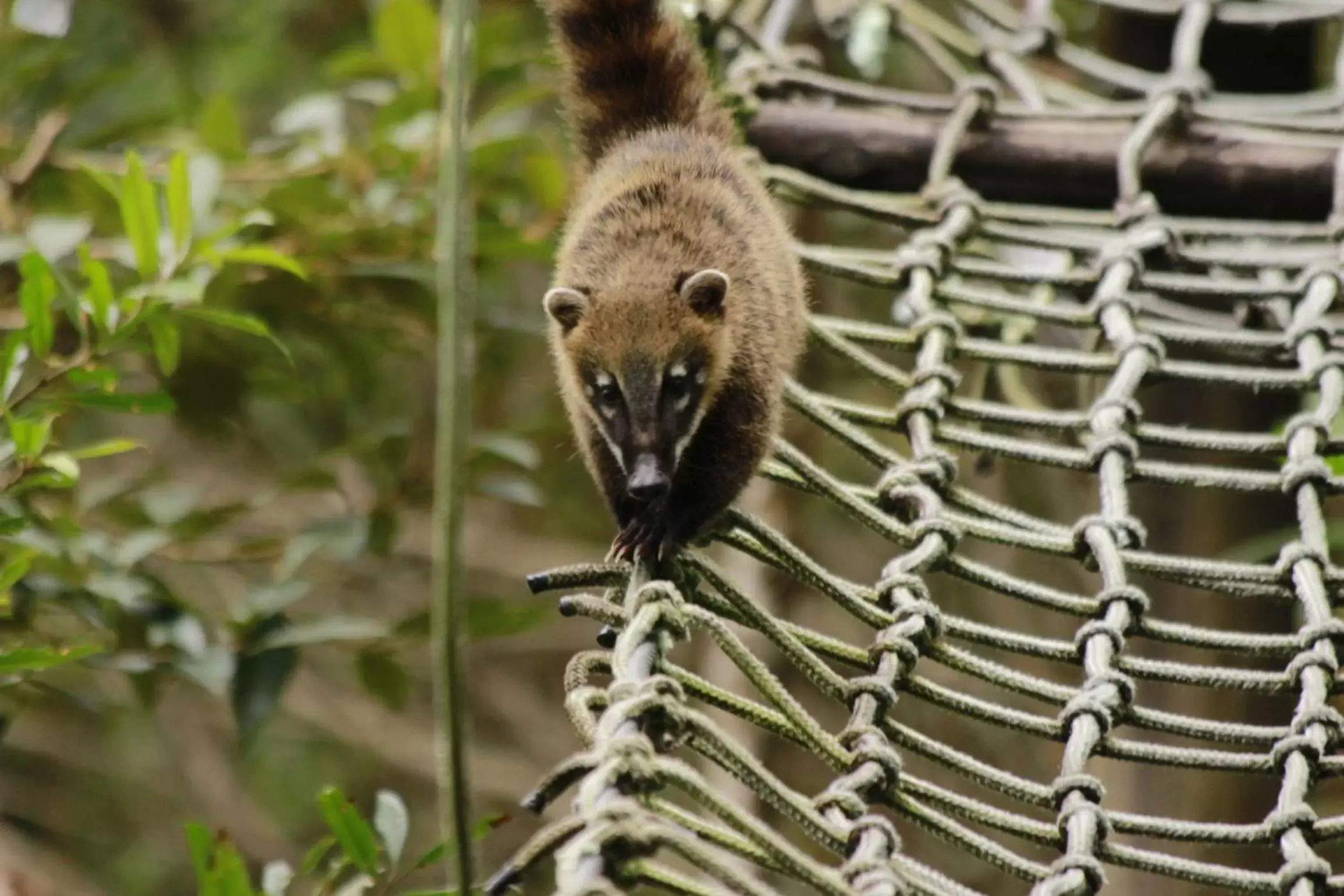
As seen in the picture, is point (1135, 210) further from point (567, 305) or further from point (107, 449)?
point (107, 449)

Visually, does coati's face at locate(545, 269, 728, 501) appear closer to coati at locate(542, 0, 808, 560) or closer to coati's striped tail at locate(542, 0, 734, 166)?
coati at locate(542, 0, 808, 560)

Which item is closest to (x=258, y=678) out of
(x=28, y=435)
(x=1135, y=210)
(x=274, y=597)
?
(x=274, y=597)

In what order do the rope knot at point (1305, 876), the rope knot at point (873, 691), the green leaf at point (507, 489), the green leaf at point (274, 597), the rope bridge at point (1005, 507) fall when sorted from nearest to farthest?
the rope bridge at point (1005, 507)
the rope knot at point (1305, 876)
the rope knot at point (873, 691)
the green leaf at point (274, 597)
the green leaf at point (507, 489)

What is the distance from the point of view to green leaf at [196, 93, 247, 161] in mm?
2336

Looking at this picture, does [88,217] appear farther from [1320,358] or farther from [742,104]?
[1320,358]

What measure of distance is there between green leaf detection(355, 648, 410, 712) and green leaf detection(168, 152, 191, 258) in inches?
26.3

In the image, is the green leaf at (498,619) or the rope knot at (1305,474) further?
the green leaf at (498,619)

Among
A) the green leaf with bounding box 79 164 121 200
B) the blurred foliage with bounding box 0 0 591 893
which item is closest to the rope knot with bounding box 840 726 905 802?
the blurred foliage with bounding box 0 0 591 893

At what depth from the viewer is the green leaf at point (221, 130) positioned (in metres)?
2.34

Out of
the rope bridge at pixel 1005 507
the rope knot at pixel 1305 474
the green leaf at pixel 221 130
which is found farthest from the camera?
the green leaf at pixel 221 130

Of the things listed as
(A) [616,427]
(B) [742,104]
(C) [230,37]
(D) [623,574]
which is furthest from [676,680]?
(C) [230,37]

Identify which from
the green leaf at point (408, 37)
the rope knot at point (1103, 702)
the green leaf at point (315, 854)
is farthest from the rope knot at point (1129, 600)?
the green leaf at point (408, 37)

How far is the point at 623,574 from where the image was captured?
1.33 m

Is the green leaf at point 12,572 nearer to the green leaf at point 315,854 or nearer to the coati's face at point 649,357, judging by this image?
the green leaf at point 315,854
